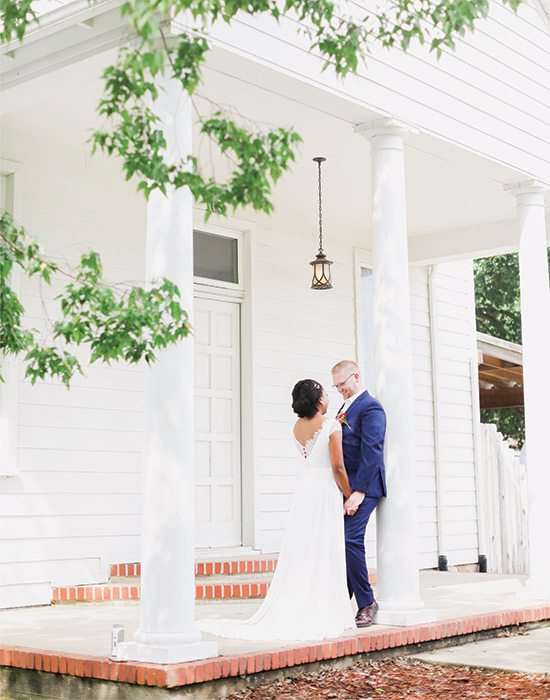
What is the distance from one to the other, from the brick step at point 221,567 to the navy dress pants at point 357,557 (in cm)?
218

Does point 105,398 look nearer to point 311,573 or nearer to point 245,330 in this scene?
point 245,330

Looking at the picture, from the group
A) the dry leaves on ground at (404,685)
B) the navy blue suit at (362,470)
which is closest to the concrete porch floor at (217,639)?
the dry leaves on ground at (404,685)

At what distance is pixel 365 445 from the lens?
257 inches

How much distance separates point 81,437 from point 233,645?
124 inches

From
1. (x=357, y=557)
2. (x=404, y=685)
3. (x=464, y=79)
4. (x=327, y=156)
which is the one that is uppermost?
(x=464, y=79)

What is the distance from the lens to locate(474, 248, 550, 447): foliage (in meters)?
29.1

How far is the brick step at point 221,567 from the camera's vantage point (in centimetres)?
842

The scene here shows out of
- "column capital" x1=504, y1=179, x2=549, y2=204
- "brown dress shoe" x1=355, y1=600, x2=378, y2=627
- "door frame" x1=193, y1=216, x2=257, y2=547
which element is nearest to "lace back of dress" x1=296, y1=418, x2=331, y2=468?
"brown dress shoe" x1=355, y1=600, x2=378, y2=627

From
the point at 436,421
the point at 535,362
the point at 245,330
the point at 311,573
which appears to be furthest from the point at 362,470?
the point at 436,421

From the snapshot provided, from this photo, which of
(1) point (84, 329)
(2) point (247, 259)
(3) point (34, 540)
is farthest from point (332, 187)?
(1) point (84, 329)

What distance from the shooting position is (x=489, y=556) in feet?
41.9

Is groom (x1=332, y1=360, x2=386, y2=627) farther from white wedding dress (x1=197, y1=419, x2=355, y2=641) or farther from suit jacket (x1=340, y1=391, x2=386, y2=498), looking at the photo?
white wedding dress (x1=197, y1=419, x2=355, y2=641)

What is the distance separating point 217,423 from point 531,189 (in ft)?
12.0

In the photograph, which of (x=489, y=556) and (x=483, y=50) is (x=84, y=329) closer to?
(x=483, y=50)
